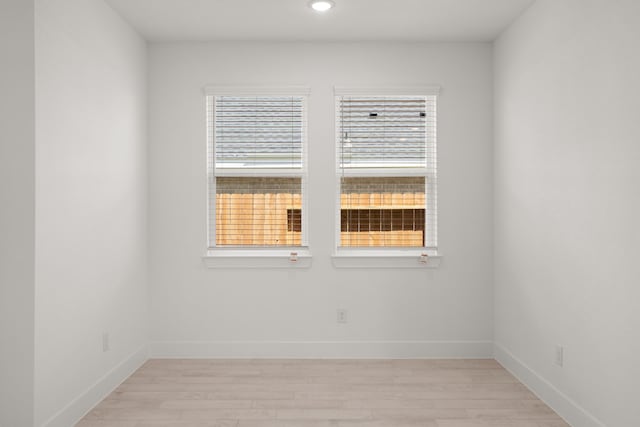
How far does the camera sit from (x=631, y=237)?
7.68 feet

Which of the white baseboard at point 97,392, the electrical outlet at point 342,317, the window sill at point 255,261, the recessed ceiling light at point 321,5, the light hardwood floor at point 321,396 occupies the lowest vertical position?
the light hardwood floor at point 321,396

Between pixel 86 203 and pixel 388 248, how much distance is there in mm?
2418

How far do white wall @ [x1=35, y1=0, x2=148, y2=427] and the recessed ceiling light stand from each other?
145 centimetres

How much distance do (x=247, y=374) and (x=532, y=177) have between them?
101 inches

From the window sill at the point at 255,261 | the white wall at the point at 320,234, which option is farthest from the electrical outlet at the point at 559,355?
the window sill at the point at 255,261

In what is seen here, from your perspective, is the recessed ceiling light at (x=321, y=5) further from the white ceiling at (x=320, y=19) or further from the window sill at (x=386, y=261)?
the window sill at (x=386, y=261)

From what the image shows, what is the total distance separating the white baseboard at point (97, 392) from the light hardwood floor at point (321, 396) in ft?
0.17

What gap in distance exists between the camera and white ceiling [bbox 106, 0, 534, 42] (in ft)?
11.2

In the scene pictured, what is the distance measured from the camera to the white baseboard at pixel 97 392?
2762mm

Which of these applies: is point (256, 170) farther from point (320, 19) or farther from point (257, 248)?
point (320, 19)

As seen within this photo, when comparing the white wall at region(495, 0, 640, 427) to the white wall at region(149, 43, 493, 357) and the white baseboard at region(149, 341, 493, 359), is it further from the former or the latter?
the white baseboard at region(149, 341, 493, 359)

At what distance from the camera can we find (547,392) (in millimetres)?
3148

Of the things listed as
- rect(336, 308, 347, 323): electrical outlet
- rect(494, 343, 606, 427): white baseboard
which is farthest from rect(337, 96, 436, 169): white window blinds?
rect(494, 343, 606, 427): white baseboard

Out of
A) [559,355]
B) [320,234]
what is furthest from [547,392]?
[320,234]
